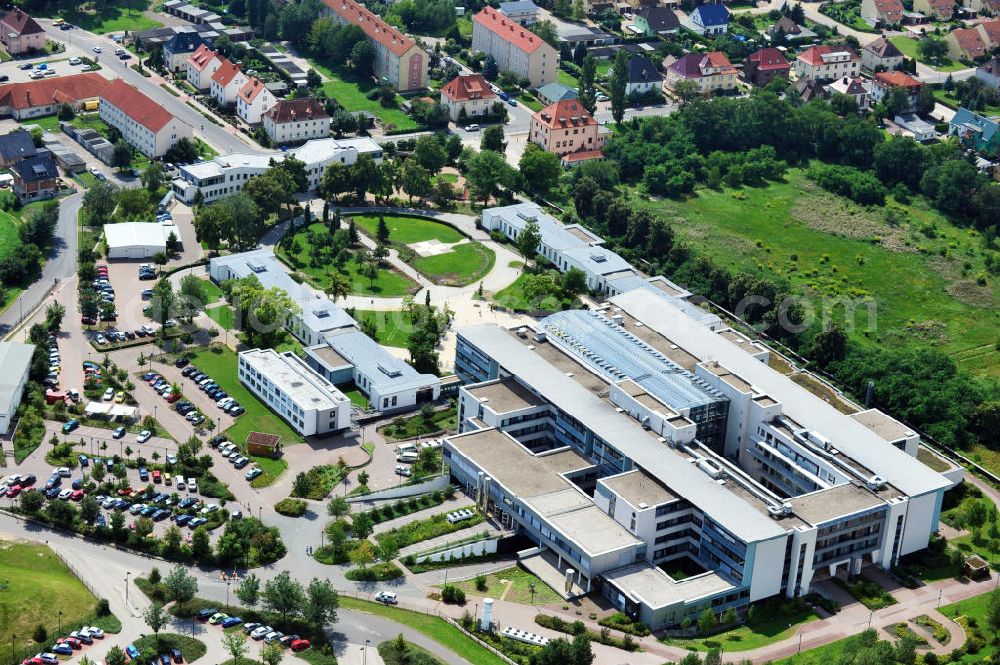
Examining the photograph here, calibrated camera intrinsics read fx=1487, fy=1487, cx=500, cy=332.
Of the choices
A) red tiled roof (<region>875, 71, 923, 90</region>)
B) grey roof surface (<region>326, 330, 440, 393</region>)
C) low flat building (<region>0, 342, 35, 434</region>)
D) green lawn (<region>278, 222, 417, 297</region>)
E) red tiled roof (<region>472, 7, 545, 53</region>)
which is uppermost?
red tiled roof (<region>472, 7, 545, 53</region>)

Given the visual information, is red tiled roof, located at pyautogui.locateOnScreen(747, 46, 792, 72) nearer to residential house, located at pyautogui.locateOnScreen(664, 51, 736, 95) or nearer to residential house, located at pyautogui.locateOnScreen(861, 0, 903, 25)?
residential house, located at pyautogui.locateOnScreen(664, 51, 736, 95)

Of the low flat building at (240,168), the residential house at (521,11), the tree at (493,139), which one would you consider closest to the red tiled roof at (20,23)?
the low flat building at (240,168)

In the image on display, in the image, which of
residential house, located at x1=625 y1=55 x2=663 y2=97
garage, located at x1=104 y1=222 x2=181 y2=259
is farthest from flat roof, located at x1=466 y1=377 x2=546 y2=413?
residential house, located at x1=625 y1=55 x2=663 y2=97

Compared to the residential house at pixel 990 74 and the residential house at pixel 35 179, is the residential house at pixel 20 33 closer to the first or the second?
the residential house at pixel 35 179

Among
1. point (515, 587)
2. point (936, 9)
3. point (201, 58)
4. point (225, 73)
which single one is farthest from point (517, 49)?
point (515, 587)

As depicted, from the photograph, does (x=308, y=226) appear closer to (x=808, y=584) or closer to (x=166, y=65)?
(x=166, y=65)
